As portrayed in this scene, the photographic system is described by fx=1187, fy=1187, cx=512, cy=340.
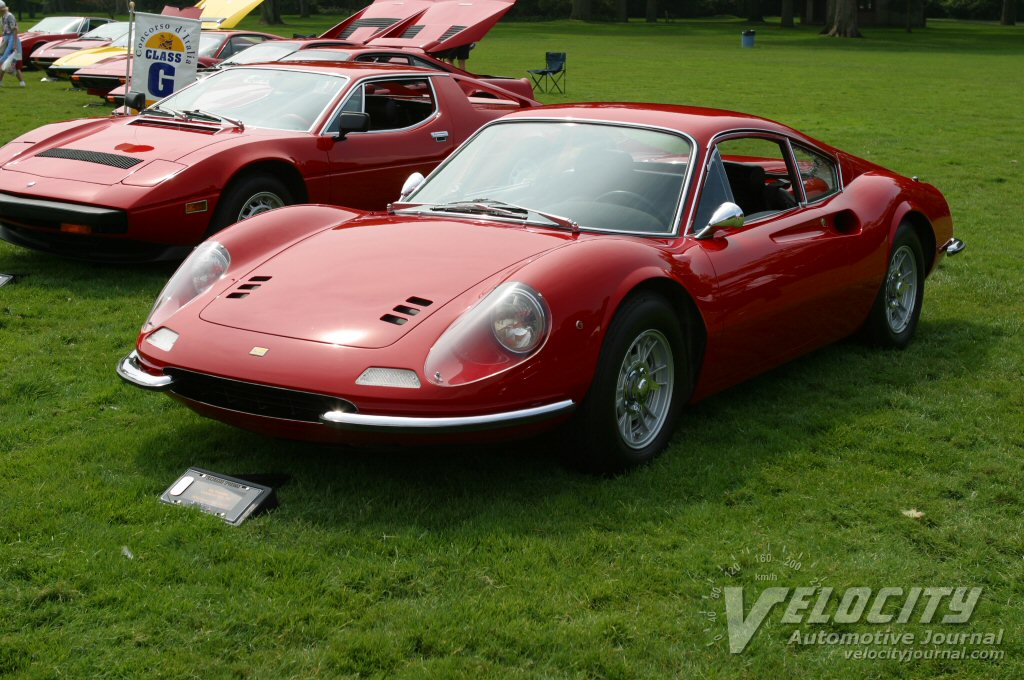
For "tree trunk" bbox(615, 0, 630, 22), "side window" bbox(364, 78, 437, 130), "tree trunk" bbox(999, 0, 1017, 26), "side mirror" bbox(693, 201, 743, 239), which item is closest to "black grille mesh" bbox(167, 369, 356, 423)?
"side mirror" bbox(693, 201, 743, 239)

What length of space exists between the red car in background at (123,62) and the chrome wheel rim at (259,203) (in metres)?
9.98

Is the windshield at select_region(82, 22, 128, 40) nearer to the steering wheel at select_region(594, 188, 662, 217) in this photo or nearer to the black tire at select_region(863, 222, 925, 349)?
the black tire at select_region(863, 222, 925, 349)

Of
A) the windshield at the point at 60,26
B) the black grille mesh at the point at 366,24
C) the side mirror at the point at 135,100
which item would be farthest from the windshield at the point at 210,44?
the windshield at the point at 60,26

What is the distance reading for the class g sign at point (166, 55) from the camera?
11180mm

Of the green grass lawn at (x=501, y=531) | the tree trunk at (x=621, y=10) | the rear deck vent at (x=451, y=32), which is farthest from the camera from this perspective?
the tree trunk at (x=621, y=10)

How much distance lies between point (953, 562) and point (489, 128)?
10.2 ft

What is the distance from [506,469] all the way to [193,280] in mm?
1541

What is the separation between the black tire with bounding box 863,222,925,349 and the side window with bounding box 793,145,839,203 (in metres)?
0.49

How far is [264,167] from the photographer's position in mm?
7996

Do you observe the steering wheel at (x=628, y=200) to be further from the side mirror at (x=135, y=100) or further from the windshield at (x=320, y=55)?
the windshield at (x=320, y=55)

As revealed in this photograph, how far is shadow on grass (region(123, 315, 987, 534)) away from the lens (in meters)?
4.10

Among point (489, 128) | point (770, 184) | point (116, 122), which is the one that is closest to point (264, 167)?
point (116, 122)

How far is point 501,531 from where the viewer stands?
395 cm

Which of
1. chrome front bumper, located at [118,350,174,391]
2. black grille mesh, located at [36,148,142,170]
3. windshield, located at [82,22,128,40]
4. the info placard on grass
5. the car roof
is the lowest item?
the info placard on grass
